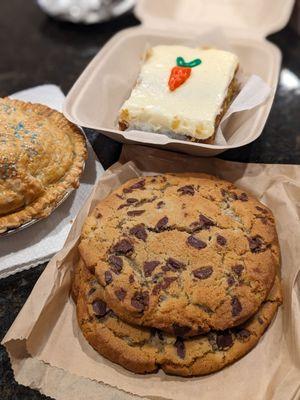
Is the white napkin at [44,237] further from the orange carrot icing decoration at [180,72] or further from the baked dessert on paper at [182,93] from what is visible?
the orange carrot icing decoration at [180,72]

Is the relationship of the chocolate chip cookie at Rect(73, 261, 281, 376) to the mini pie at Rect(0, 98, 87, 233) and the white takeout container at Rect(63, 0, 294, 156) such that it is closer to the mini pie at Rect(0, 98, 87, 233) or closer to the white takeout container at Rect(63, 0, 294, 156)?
the mini pie at Rect(0, 98, 87, 233)

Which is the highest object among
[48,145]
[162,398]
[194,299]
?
[48,145]

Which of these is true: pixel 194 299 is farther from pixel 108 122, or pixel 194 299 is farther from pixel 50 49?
pixel 50 49

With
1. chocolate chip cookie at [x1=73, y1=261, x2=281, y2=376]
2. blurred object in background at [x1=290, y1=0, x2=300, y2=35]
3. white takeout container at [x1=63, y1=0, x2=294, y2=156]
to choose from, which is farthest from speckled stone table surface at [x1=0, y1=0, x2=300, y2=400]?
chocolate chip cookie at [x1=73, y1=261, x2=281, y2=376]

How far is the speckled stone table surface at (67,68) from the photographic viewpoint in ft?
4.53

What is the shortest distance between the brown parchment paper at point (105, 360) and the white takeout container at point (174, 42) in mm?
312

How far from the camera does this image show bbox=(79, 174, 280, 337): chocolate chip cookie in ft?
3.03

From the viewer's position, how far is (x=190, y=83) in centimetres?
134

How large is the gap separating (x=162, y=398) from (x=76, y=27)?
4.95 feet

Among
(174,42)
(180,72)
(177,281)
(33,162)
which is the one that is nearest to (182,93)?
(180,72)

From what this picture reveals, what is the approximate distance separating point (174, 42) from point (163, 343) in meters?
1.02

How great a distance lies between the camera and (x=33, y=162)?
45.9 inches

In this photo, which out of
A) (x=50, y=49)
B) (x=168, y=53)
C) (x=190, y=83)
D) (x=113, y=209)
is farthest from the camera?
(x=50, y=49)

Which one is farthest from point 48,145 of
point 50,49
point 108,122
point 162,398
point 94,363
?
point 50,49
